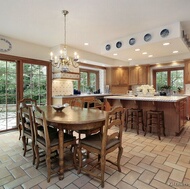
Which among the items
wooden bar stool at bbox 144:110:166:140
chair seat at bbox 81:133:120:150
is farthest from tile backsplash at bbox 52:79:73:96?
chair seat at bbox 81:133:120:150

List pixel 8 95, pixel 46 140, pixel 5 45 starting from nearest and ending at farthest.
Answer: pixel 46 140
pixel 5 45
pixel 8 95

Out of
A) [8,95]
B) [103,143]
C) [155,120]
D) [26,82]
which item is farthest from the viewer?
[26,82]

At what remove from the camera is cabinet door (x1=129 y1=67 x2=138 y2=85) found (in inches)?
259

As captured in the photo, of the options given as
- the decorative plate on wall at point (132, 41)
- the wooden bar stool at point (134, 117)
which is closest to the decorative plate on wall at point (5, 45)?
the decorative plate on wall at point (132, 41)

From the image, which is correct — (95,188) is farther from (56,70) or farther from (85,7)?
(56,70)

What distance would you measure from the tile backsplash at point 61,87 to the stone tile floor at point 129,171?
93.6 inches

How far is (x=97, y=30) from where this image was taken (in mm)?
3529

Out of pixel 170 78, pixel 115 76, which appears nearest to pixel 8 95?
pixel 115 76

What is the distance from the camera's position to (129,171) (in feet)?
6.64

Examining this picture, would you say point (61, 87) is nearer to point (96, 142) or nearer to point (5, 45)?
point (5, 45)

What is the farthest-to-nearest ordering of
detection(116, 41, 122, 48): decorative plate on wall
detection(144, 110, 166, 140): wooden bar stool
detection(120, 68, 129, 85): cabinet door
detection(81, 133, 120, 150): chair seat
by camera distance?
detection(120, 68, 129, 85): cabinet door
detection(116, 41, 122, 48): decorative plate on wall
detection(144, 110, 166, 140): wooden bar stool
detection(81, 133, 120, 150): chair seat

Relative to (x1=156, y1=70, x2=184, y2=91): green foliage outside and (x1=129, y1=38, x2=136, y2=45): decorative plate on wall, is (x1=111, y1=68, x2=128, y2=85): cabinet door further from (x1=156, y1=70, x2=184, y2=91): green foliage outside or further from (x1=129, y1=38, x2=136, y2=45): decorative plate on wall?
(x1=129, y1=38, x2=136, y2=45): decorative plate on wall

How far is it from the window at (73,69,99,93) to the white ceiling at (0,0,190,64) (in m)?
2.45

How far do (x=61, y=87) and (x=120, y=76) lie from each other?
9.99ft
